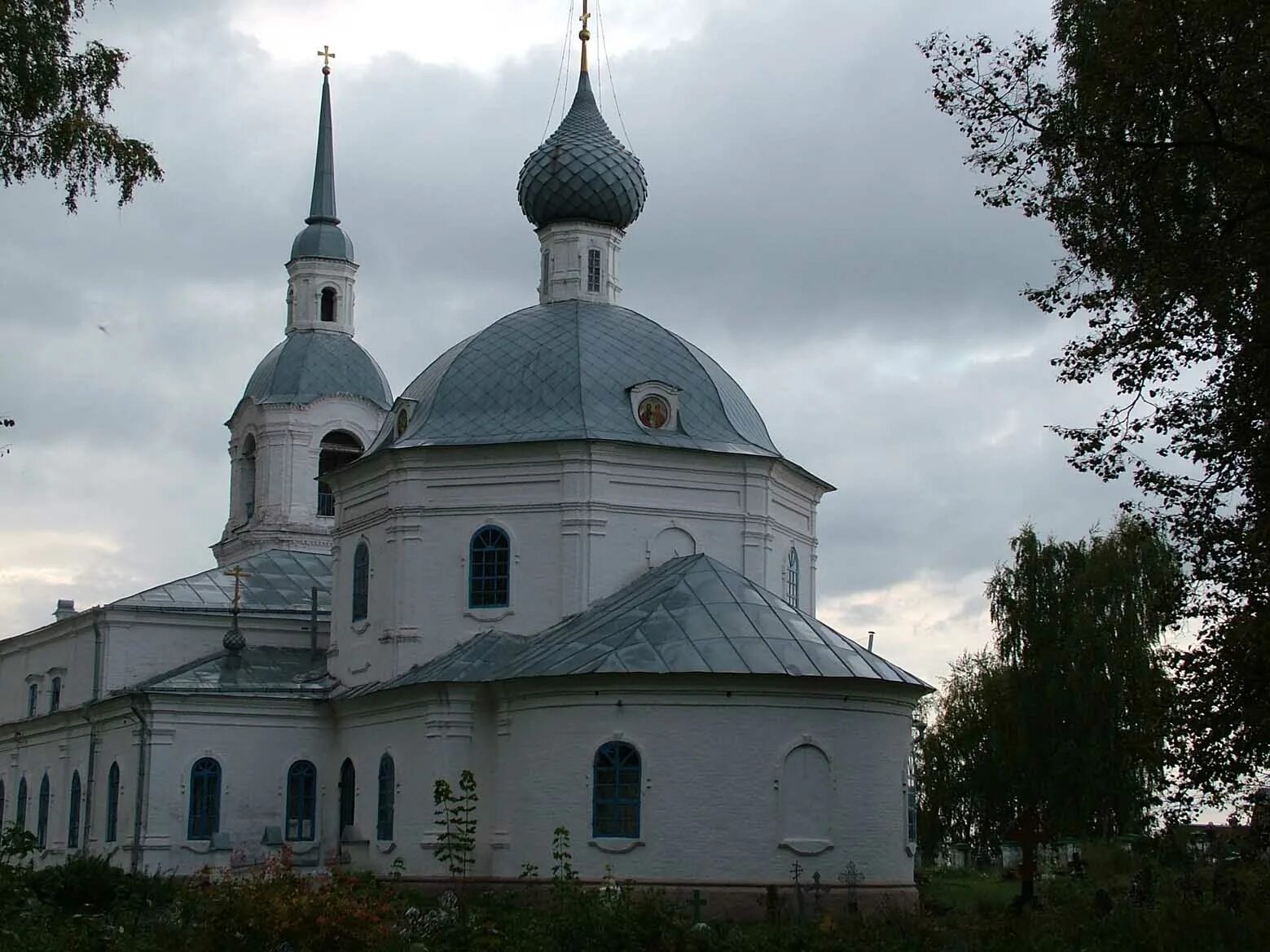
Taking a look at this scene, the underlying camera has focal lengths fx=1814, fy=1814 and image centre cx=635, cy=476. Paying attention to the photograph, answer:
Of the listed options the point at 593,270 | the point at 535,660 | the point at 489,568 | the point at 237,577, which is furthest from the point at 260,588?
the point at 535,660

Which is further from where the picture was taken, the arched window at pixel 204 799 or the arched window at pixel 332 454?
the arched window at pixel 332 454

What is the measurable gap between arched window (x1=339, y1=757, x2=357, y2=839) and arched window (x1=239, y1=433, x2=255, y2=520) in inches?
463

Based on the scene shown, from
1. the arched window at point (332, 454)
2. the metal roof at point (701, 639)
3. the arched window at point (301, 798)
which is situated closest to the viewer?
the metal roof at point (701, 639)

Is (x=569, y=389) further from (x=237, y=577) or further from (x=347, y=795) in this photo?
(x=237, y=577)

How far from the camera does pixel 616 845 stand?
23516mm

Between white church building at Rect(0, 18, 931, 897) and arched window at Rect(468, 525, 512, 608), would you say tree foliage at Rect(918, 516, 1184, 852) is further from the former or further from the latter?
arched window at Rect(468, 525, 512, 608)

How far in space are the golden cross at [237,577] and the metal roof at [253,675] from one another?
35.5 inches

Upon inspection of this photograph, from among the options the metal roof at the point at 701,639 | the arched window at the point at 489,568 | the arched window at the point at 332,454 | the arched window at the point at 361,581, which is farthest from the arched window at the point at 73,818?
the metal roof at the point at 701,639

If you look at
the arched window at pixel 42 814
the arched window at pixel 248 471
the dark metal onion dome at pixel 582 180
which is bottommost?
the arched window at pixel 42 814

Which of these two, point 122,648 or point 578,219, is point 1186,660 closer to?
point 578,219

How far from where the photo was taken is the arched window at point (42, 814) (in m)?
33.0

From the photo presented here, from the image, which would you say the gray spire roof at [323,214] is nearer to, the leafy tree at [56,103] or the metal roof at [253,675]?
the metal roof at [253,675]

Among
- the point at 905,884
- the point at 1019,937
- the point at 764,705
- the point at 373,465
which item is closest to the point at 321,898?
the point at 1019,937

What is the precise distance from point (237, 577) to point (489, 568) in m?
6.33
